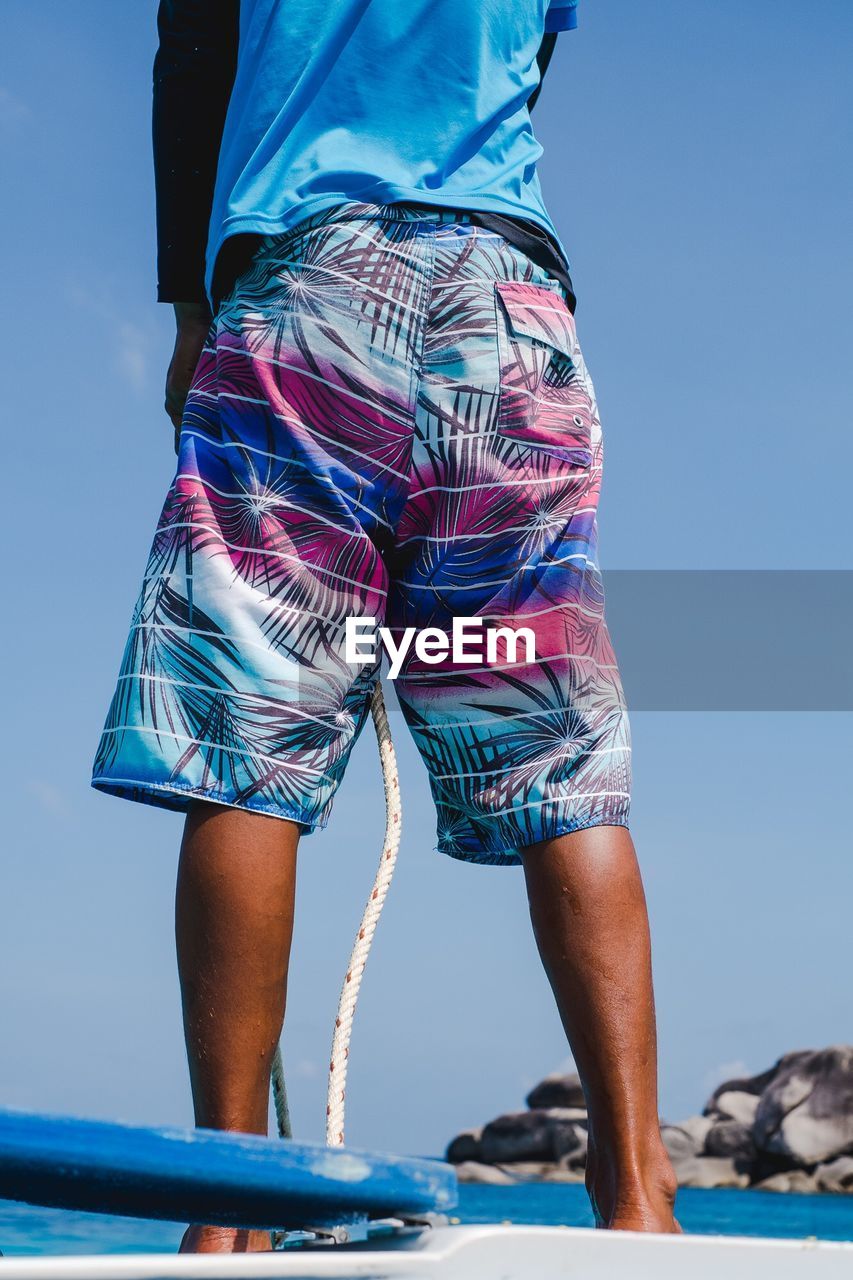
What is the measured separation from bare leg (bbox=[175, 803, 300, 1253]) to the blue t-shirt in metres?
0.73

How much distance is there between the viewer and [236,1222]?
36.9 inches

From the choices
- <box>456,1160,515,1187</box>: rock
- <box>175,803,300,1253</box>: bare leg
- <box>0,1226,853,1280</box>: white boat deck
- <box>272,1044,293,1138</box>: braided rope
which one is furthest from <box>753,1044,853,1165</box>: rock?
<box>0,1226,853,1280</box>: white boat deck

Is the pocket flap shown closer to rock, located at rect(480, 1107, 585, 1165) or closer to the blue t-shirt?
the blue t-shirt

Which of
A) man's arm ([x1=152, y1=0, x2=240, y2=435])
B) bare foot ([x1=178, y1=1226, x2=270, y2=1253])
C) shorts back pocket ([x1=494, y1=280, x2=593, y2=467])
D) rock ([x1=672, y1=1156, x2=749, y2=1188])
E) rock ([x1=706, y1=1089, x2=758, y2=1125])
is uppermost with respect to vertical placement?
rock ([x1=706, y1=1089, x2=758, y2=1125])

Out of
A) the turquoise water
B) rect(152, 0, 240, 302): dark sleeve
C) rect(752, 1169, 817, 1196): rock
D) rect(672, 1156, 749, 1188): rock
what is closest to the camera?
rect(152, 0, 240, 302): dark sleeve

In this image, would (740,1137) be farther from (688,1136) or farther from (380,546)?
(380,546)

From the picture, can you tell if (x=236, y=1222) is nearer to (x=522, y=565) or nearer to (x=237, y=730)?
(x=237, y=730)

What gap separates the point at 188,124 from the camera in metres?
1.71

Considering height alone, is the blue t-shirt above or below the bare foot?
above

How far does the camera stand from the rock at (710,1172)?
37.5m

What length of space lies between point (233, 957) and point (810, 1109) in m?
38.8

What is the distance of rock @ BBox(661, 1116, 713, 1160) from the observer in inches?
1550

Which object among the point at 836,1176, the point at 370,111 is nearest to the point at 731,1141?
the point at 836,1176

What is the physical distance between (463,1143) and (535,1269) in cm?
4619
